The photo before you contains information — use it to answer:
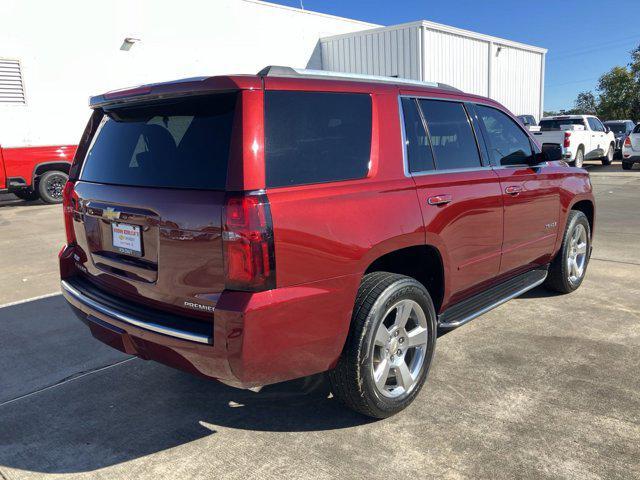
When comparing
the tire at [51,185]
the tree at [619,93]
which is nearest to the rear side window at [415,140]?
the tire at [51,185]

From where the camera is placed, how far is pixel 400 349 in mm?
3197

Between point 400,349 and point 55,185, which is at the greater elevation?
point 55,185

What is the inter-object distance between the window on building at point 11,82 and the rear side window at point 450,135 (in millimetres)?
13462

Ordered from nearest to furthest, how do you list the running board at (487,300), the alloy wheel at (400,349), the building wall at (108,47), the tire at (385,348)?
the tire at (385,348), the alloy wheel at (400,349), the running board at (487,300), the building wall at (108,47)

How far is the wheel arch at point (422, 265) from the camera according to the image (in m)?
3.30

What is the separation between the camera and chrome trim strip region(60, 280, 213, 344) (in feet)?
8.27

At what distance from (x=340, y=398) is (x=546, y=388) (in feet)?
4.39

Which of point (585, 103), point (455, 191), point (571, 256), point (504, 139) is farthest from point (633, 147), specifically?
point (585, 103)

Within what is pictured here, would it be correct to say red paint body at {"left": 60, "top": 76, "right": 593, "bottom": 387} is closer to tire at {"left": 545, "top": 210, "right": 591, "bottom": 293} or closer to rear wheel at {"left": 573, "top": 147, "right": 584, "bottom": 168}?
tire at {"left": 545, "top": 210, "right": 591, "bottom": 293}

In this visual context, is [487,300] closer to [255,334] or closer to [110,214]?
[255,334]

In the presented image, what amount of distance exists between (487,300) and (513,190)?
2.85 ft

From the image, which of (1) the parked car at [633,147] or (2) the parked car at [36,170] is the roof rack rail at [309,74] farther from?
(1) the parked car at [633,147]

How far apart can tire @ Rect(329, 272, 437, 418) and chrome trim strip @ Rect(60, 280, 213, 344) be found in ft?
2.60

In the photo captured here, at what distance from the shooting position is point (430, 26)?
18609mm
